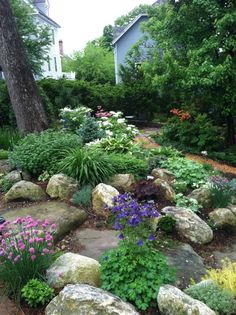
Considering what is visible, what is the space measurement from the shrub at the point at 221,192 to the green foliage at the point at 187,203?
0.31 metres

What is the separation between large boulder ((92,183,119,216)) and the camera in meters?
5.64

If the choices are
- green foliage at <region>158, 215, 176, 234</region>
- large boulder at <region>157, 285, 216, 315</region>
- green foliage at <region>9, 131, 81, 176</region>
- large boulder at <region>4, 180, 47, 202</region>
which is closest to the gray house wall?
green foliage at <region>9, 131, 81, 176</region>

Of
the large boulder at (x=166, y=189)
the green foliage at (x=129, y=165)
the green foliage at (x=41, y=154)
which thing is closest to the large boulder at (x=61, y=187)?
the green foliage at (x=41, y=154)

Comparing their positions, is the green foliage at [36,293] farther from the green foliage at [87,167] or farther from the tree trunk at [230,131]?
the tree trunk at [230,131]

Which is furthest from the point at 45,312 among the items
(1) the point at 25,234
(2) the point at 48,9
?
(2) the point at 48,9

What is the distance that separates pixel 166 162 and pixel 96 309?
498 centimetres

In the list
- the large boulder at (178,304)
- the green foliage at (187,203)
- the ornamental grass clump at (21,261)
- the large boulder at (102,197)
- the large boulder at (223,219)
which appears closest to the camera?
the large boulder at (178,304)

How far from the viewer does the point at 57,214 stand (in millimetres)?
5414

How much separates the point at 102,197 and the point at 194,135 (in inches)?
287

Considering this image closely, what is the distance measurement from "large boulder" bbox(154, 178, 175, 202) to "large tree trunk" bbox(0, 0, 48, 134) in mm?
4240

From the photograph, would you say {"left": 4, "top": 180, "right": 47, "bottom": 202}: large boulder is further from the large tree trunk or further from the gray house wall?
the gray house wall

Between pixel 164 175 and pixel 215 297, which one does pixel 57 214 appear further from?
pixel 215 297

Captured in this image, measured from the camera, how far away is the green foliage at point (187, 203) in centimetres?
604

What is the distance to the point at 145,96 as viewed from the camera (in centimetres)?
1777
